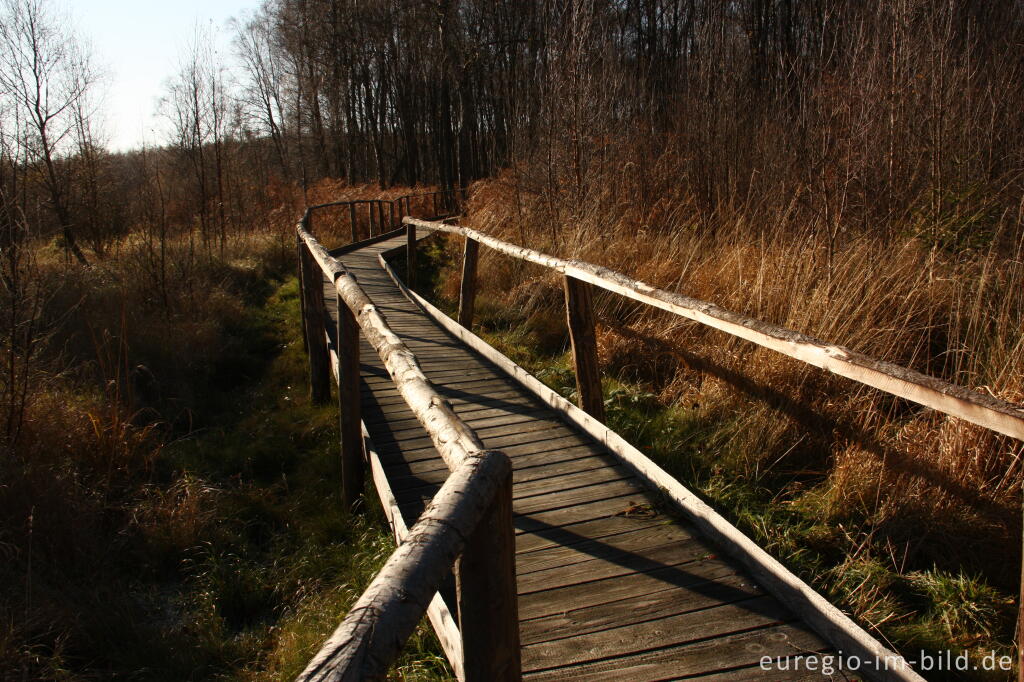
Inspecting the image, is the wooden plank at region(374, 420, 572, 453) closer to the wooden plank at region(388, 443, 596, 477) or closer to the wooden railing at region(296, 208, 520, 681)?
the wooden plank at region(388, 443, 596, 477)

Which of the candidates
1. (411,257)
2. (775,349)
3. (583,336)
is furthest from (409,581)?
(411,257)

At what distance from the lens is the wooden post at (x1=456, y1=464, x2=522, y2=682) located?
1.36 m

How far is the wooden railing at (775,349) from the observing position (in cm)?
185

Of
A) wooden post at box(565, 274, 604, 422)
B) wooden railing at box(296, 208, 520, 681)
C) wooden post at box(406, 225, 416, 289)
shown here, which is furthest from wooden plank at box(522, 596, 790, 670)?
wooden post at box(406, 225, 416, 289)

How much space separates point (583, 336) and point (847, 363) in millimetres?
2140

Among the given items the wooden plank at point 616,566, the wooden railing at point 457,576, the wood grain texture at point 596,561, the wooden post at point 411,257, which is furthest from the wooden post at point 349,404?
the wooden post at point 411,257

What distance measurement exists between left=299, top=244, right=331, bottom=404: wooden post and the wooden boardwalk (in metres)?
1.89

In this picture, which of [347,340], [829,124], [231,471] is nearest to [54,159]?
[231,471]

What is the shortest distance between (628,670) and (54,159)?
13558 mm

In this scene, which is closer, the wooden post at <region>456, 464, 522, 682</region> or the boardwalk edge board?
the wooden post at <region>456, 464, 522, 682</region>

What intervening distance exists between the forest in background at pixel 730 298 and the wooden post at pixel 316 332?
4.06 ft

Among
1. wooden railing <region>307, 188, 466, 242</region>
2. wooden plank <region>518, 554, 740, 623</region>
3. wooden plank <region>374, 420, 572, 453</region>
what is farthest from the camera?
wooden railing <region>307, 188, 466, 242</region>

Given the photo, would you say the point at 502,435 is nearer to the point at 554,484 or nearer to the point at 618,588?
the point at 554,484

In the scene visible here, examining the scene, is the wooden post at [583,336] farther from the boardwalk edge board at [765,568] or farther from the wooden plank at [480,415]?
the wooden plank at [480,415]
